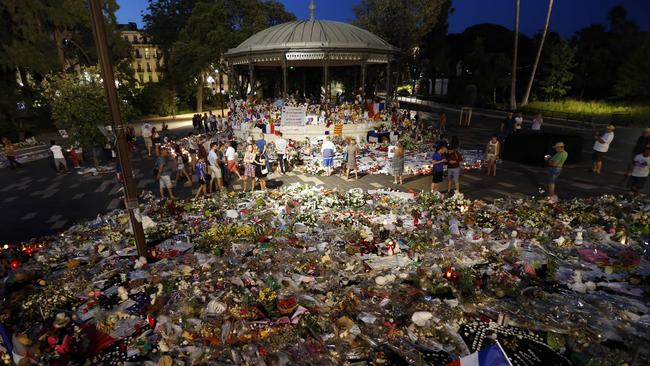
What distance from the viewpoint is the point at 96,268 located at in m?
7.26

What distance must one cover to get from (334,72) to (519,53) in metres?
25.1

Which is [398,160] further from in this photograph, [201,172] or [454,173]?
[201,172]

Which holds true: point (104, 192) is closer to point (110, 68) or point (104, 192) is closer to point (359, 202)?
point (110, 68)

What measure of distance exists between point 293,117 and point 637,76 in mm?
31011

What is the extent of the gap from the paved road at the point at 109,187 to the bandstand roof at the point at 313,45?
874 cm

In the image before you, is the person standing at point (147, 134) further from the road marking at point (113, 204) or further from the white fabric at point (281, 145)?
the white fabric at point (281, 145)

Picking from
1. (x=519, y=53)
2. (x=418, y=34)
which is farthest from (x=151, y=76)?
(x=519, y=53)

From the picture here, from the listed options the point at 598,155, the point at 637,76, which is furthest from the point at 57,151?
the point at 637,76

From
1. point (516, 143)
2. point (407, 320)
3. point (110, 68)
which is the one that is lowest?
point (407, 320)

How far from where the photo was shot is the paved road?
34.5ft

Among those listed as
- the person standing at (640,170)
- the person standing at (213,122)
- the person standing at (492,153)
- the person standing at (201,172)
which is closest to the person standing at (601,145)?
the person standing at (640,170)

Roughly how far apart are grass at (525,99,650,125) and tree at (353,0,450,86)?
12825 mm

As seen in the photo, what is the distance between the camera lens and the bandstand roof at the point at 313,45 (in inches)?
766

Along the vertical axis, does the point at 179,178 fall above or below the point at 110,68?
below
